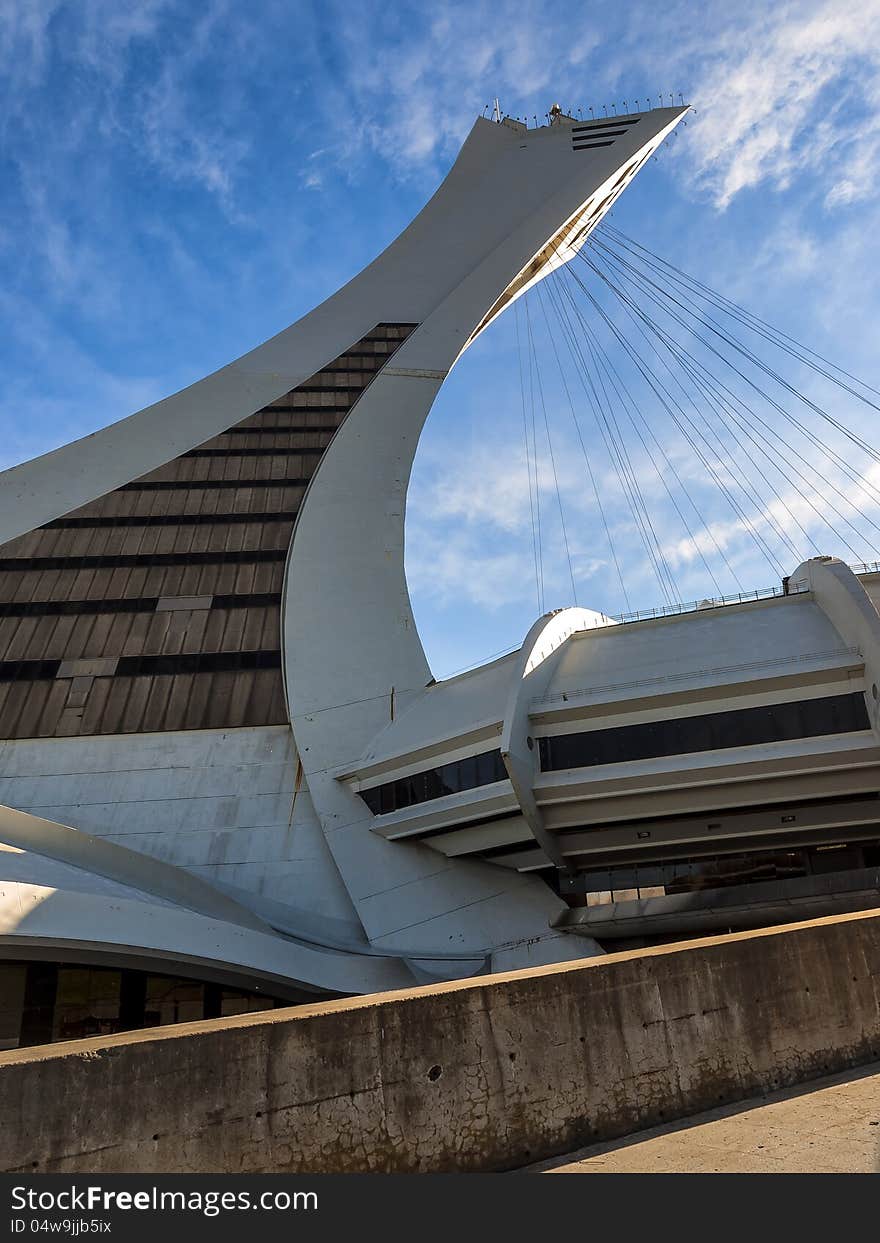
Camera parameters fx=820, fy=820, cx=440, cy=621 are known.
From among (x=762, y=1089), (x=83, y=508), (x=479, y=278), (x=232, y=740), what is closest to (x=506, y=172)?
(x=479, y=278)

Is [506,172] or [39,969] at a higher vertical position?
[506,172]

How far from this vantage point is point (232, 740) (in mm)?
24109

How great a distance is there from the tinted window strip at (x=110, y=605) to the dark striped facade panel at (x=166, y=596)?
0.05 metres

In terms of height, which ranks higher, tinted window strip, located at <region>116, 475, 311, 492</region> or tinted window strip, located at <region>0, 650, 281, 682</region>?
tinted window strip, located at <region>116, 475, 311, 492</region>

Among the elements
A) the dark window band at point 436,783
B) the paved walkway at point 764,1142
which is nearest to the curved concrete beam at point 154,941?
the dark window band at point 436,783

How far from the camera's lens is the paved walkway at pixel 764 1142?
15.4 ft

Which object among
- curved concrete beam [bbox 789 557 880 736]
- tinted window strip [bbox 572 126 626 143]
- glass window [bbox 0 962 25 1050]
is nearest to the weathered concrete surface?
glass window [bbox 0 962 25 1050]

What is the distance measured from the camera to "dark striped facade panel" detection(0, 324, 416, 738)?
25.1 meters

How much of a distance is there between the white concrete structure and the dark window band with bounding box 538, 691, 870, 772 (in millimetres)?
63

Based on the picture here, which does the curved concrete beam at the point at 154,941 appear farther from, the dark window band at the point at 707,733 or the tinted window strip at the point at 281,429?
the tinted window strip at the point at 281,429

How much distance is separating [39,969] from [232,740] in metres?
9.96

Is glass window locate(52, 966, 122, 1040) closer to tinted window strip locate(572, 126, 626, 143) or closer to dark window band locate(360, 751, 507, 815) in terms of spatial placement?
dark window band locate(360, 751, 507, 815)

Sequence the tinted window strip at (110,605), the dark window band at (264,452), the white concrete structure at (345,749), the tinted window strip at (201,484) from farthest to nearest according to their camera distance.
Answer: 1. the dark window band at (264,452)
2. the tinted window strip at (201,484)
3. the tinted window strip at (110,605)
4. the white concrete structure at (345,749)

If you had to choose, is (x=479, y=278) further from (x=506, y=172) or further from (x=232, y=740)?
(x=232, y=740)
